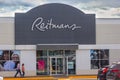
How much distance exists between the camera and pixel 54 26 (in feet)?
184

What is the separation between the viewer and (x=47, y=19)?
56062mm

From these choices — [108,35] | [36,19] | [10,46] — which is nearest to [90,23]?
[108,35]

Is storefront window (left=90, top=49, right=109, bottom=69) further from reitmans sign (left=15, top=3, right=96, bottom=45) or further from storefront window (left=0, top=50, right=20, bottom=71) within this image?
storefront window (left=0, top=50, right=20, bottom=71)

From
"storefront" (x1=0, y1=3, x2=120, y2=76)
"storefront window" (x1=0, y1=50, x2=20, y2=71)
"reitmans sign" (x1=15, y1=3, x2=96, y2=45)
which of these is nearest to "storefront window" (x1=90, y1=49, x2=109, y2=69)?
"storefront" (x1=0, y1=3, x2=120, y2=76)

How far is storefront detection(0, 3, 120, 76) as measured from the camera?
181ft

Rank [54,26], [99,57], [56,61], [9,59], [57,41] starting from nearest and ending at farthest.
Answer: [9,59] < [57,41] < [54,26] < [56,61] < [99,57]

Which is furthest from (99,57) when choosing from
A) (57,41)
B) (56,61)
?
(57,41)

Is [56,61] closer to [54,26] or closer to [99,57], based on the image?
[54,26]

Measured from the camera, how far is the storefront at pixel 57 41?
55062mm

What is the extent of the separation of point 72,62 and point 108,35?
217 inches

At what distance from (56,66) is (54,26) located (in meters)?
4.85

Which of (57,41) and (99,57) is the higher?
(57,41)

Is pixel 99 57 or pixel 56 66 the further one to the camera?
pixel 99 57

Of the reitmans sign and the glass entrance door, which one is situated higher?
the reitmans sign
